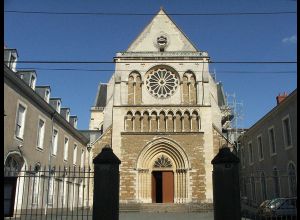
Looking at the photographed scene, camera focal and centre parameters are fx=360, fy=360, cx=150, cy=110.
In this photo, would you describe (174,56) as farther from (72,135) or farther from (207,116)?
(72,135)

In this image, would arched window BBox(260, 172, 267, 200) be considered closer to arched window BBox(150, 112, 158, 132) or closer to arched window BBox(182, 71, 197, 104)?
arched window BBox(182, 71, 197, 104)

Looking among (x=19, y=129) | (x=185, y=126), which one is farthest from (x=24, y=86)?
(x=185, y=126)

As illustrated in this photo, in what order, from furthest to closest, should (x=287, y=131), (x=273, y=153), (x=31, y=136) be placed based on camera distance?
(x=273, y=153)
(x=287, y=131)
(x=31, y=136)

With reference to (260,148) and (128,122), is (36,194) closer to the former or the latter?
(128,122)

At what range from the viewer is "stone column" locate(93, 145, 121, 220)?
9.30 metres

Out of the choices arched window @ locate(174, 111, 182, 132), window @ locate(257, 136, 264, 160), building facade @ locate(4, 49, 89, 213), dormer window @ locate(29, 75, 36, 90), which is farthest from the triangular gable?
dormer window @ locate(29, 75, 36, 90)

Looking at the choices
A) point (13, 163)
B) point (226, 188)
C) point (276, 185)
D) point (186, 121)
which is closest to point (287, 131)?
point (276, 185)

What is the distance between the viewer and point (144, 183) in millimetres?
28406

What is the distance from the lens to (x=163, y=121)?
29406 mm

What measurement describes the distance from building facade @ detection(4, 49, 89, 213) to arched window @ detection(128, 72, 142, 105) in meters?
5.63

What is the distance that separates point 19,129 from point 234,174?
41.2 feet

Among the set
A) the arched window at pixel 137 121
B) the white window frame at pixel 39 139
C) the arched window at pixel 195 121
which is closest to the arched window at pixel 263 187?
the arched window at pixel 195 121

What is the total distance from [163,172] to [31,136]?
12.6 meters

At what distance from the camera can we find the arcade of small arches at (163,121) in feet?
95.9
